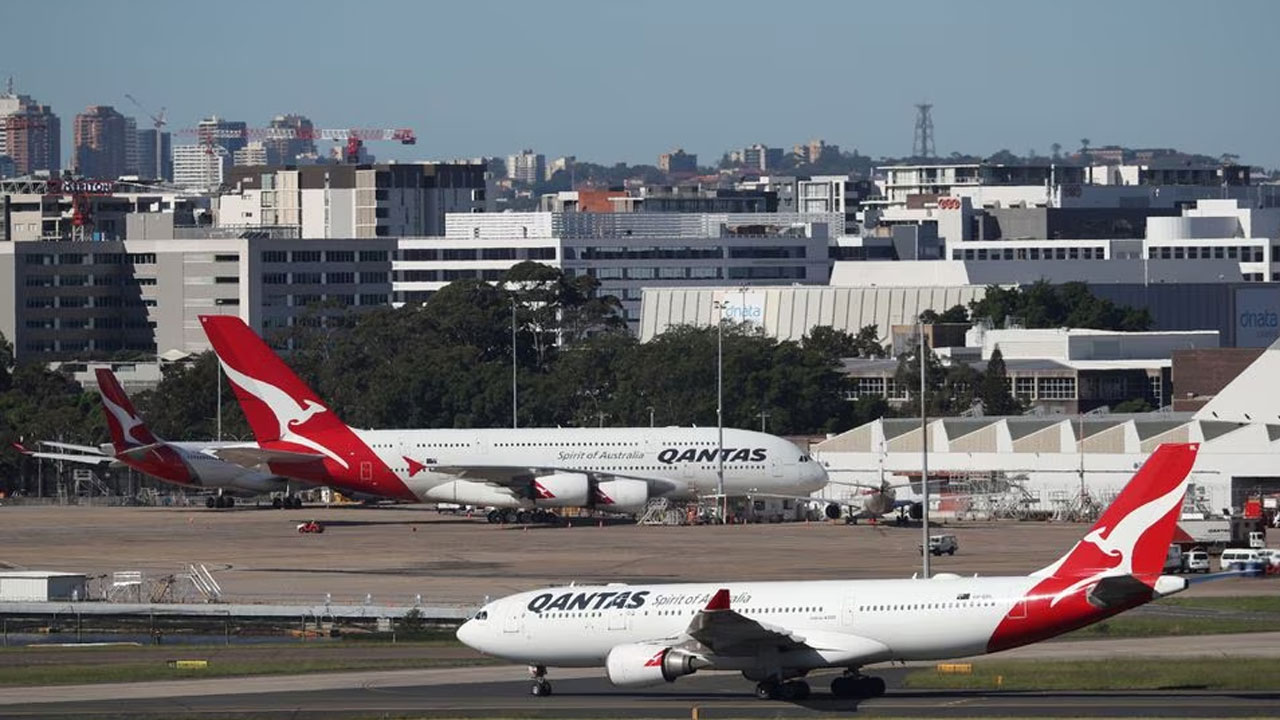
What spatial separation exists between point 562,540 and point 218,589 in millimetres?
23289

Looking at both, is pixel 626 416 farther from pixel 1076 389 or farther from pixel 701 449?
pixel 701 449

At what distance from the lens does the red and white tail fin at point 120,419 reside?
12181cm

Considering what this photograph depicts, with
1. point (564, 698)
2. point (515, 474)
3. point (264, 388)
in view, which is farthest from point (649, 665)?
point (515, 474)

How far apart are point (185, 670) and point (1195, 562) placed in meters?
38.4

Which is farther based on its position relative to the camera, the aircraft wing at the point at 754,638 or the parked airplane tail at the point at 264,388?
the parked airplane tail at the point at 264,388

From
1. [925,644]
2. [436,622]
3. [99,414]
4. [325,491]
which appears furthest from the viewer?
[99,414]

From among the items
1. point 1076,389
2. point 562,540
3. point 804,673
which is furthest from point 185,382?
point 804,673

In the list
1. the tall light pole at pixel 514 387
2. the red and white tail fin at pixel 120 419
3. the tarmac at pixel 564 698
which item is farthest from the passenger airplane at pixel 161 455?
the tarmac at pixel 564 698

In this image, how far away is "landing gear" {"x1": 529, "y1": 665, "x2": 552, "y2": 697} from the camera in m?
Answer: 56.5

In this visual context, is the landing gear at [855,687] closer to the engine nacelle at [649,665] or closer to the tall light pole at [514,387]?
the engine nacelle at [649,665]

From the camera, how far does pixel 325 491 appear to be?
460ft

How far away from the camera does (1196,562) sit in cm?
8594

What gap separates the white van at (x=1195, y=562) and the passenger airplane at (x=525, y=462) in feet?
96.7

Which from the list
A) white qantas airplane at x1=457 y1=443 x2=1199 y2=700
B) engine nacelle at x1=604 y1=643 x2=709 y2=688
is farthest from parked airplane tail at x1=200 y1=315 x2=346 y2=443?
engine nacelle at x1=604 y1=643 x2=709 y2=688
